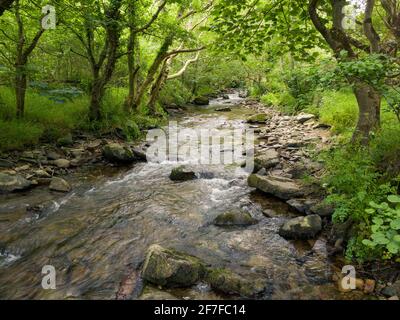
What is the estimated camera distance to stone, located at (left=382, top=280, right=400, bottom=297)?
3.44 m

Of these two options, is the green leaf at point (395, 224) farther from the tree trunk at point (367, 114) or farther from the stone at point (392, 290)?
the tree trunk at point (367, 114)

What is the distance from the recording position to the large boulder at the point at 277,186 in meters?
6.27

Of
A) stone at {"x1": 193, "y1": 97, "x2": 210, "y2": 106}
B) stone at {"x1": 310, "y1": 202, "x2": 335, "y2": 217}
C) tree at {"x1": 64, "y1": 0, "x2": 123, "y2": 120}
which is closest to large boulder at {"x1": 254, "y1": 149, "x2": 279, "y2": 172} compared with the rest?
stone at {"x1": 310, "y1": 202, "x2": 335, "y2": 217}

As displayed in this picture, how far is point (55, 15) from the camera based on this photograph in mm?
8359

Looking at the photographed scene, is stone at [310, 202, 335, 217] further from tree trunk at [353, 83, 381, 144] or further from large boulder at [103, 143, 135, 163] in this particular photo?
large boulder at [103, 143, 135, 163]

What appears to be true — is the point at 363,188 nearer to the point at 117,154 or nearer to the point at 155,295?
the point at 155,295

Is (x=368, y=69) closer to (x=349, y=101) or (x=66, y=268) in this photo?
(x=66, y=268)

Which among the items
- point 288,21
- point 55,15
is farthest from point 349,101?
point 55,15

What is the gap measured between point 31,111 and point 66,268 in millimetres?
6704

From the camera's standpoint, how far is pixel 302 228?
16.5 ft

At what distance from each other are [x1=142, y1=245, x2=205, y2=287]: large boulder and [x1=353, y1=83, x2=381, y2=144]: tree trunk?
4.29 meters

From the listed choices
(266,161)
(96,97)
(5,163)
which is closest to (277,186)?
(266,161)

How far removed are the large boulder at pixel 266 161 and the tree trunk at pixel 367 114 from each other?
2.22m

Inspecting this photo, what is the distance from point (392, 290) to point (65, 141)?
8899 mm
